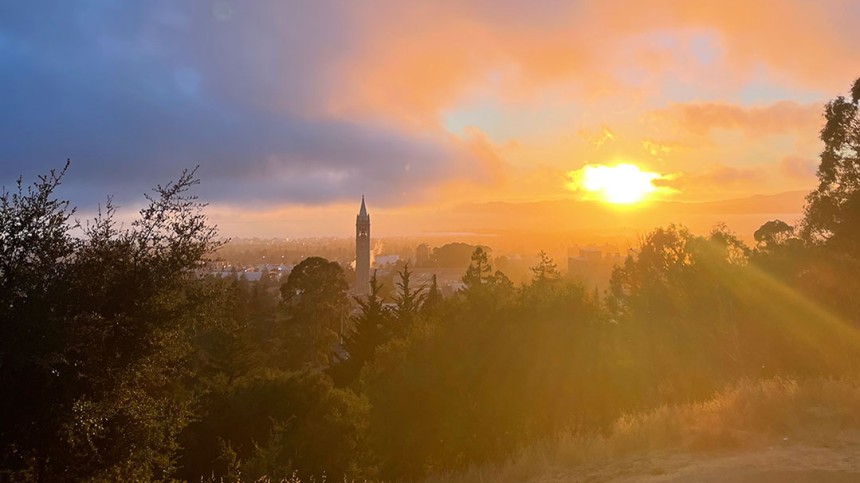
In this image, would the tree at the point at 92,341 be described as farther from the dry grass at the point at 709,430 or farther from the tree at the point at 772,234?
the tree at the point at 772,234

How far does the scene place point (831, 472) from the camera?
238 inches

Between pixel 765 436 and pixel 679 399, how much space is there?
203 inches

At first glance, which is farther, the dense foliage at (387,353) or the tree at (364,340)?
the tree at (364,340)

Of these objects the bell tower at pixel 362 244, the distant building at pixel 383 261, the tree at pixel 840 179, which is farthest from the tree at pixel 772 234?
the distant building at pixel 383 261

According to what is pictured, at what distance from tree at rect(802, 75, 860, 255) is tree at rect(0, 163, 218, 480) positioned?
70.3 ft

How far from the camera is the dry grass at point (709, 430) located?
7.33 meters

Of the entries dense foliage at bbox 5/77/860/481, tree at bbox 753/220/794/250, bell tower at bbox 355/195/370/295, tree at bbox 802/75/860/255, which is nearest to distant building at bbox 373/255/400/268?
bell tower at bbox 355/195/370/295

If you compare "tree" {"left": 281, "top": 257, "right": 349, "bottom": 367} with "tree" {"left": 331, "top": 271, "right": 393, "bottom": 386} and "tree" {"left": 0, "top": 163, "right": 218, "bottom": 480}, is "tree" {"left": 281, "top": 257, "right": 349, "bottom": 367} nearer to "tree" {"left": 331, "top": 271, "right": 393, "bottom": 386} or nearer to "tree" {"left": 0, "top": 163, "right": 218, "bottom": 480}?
"tree" {"left": 331, "top": 271, "right": 393, "bottom": 386}

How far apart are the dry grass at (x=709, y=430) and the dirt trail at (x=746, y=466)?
6.6 inches

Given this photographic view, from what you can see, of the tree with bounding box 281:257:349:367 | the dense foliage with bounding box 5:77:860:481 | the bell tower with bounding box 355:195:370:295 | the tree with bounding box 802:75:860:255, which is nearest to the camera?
the dense foliage with bounding box 5:77:860:481

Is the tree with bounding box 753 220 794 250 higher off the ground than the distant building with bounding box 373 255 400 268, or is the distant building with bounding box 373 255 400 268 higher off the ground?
the tree with bounding box 753 220 794 250

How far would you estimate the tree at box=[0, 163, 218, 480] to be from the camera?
22.6ft

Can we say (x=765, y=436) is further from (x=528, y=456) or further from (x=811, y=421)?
(x=528, y=456)

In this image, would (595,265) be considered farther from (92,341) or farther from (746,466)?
(92,341)
